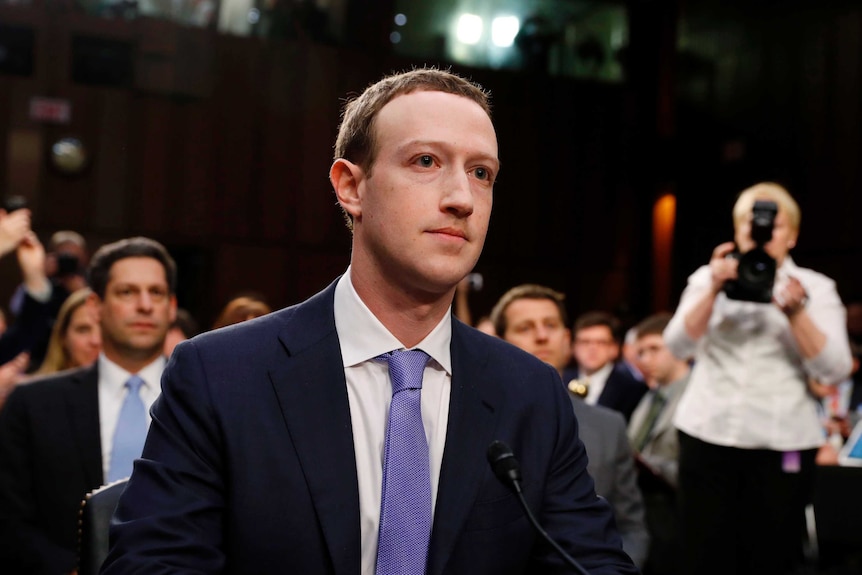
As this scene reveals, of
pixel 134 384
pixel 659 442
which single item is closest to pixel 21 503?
pixel 134 384

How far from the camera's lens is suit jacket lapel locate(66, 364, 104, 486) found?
269 cm

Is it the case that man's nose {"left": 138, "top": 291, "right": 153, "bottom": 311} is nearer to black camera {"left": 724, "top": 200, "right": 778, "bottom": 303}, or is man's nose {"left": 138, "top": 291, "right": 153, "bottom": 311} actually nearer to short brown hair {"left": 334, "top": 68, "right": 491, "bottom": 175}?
short brown hair {"left": 334, "top": 68, "right": 491, "bottom": 175}

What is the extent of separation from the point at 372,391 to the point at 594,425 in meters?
1.91

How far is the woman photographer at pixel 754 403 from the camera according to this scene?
307cm

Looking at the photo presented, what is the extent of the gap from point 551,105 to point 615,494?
26.5 ft

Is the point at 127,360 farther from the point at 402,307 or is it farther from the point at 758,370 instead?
the point at 758,370

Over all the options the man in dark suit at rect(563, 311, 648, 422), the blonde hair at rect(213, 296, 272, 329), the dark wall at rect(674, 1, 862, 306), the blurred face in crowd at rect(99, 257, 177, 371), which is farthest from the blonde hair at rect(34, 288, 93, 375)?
the dark wall at rect(674, 1, 862, 306)

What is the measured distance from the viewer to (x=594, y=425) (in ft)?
10.8

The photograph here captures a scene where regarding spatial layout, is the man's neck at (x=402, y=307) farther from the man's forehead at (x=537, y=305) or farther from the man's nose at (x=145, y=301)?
the man's forehead at (x=537, y=305)

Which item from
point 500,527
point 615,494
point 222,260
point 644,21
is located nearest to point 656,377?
point 615,494

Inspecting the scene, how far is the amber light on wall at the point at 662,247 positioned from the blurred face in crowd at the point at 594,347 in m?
4.95

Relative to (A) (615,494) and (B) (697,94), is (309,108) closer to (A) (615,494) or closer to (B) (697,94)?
(B) (697,94)

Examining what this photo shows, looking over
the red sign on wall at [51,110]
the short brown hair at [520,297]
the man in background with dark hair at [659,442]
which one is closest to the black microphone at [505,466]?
the short brown hair at [520,297]

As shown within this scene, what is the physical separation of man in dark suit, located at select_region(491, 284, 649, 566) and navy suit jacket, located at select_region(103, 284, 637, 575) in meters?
1.68
